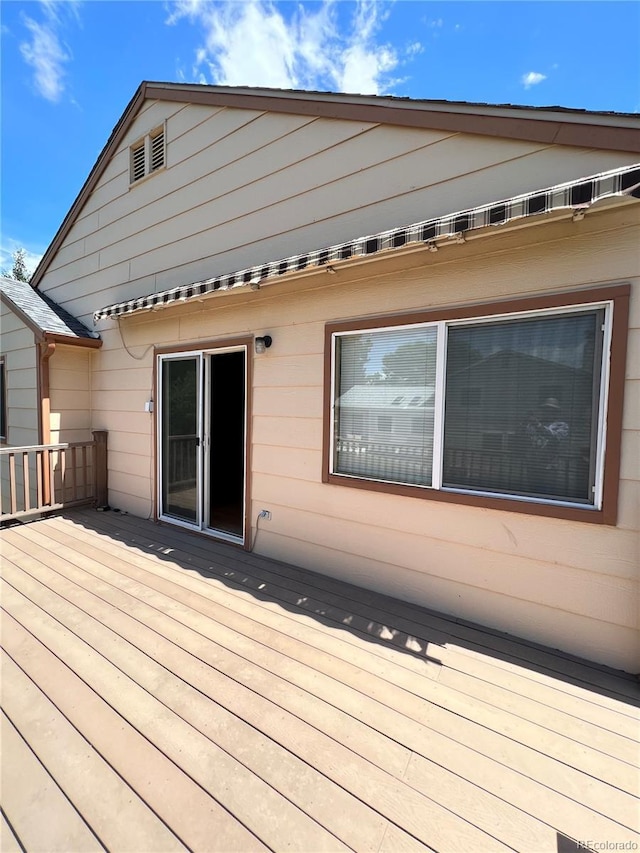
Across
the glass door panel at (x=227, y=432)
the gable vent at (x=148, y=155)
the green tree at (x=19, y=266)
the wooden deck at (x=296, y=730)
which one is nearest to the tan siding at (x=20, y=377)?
the glass door panel at (x=227, y=432)

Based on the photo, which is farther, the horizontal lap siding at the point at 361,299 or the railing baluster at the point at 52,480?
the railing baluster at the point at 52,480

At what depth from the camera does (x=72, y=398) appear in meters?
5.25

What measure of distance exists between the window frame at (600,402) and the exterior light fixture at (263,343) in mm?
917

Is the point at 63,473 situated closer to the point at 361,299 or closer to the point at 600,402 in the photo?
the point at 361,299

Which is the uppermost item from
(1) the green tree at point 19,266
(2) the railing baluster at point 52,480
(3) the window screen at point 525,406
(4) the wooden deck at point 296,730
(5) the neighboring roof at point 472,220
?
(1) the green tree at point 19,266

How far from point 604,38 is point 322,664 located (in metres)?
4.62

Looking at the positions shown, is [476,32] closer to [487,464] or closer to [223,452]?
[487,464]

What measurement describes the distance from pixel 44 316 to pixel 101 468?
7.59 feet

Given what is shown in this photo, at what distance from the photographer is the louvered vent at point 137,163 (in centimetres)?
479

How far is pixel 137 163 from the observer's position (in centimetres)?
485

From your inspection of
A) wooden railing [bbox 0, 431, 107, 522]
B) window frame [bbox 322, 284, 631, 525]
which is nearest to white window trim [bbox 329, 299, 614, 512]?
window frame [bbox 322, 284, 631, 525]

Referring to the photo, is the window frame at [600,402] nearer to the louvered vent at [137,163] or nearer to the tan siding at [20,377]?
the louvered vent at [137,163]

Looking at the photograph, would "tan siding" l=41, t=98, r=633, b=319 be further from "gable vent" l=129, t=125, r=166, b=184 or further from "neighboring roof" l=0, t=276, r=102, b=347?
"neighboring roof" l=0, t=276, r=102, b=347

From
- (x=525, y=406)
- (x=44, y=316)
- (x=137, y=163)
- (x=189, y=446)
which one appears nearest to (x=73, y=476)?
(x=189, y=446)
